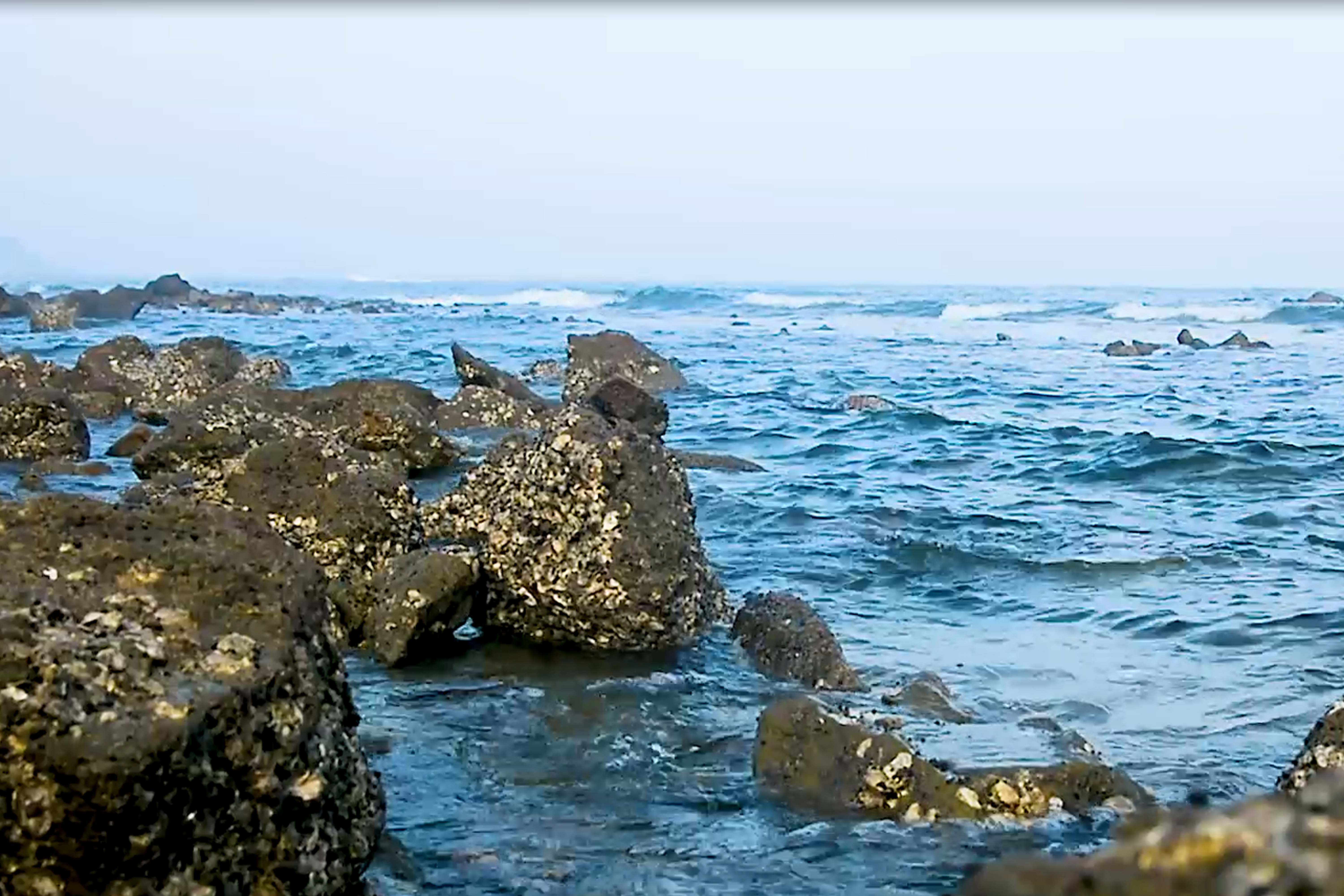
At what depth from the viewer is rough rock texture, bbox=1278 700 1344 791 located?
4906 mm

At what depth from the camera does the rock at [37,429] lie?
12750mm

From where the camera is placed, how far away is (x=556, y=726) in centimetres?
617

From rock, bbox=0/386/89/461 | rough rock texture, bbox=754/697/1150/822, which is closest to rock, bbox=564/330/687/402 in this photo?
rock, bbox=0/386/89/461

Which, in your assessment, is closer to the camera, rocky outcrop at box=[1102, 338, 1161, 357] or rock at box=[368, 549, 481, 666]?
rock at box=[368, 549, 481, 666]

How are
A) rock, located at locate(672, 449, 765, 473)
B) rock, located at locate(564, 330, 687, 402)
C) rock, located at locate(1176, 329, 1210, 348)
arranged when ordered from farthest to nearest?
rock, located at locate(1176, 329, 1210, 348) < rock, located at locate(564, 330, 687, 402) < rock, located at locate(672, 449, 765, 473)

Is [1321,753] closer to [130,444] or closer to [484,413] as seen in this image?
[130,444]

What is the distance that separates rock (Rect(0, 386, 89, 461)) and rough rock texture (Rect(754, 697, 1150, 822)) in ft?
32.8

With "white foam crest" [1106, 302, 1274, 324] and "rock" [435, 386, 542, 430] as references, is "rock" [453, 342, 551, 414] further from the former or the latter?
"white foam crest" [1106, 302, 1274, 324]

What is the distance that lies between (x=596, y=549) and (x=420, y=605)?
112 cm

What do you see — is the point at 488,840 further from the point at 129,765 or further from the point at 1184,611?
the point at 1184,611

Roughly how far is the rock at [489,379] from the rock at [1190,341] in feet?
75.9

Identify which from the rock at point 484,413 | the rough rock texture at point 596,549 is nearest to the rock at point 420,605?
the rough rock texture at point 596,549

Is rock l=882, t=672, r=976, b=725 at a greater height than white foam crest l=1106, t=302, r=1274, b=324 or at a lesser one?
lesser

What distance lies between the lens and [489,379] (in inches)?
724
